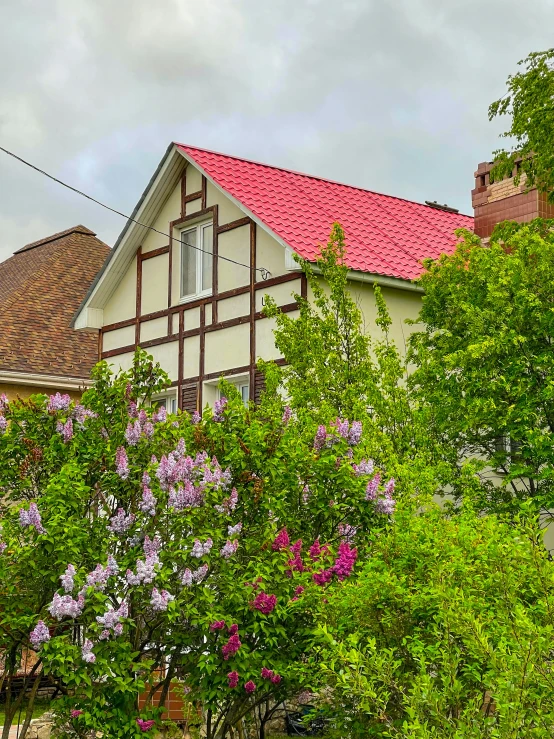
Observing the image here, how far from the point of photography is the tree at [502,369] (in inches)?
516

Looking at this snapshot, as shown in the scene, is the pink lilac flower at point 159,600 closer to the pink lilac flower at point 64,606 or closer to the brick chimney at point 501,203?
the pink lilac flower at point 64,606

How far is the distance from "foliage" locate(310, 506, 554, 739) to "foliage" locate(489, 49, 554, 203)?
27.1 ft

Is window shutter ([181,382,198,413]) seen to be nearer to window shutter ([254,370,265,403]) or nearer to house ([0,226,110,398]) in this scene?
window shutter ([254,370,265,403])

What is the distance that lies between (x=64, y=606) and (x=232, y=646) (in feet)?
4.05

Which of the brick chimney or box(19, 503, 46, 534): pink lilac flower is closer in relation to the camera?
box(19, 503, 46, 534): pink lilac flower

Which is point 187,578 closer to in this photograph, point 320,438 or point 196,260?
point 320,438

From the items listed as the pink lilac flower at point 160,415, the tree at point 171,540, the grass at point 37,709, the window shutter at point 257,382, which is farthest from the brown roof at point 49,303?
the tree at point 171,540

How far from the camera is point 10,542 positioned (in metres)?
8.05

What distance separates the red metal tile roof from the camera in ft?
57.8

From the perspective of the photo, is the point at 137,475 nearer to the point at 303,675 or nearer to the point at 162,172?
the point at 303,675

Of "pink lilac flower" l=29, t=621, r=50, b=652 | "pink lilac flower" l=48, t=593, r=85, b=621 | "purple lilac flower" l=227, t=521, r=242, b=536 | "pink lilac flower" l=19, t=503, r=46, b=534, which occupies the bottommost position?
"pink lilac flower" l=29, t=621, r=50, b=652

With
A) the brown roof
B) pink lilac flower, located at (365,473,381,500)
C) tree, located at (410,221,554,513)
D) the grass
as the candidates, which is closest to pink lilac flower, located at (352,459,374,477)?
pink lilac flower, located at (365,473,381,500)

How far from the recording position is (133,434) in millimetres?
8633

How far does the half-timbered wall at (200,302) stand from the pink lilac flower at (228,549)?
8847 millimetres
